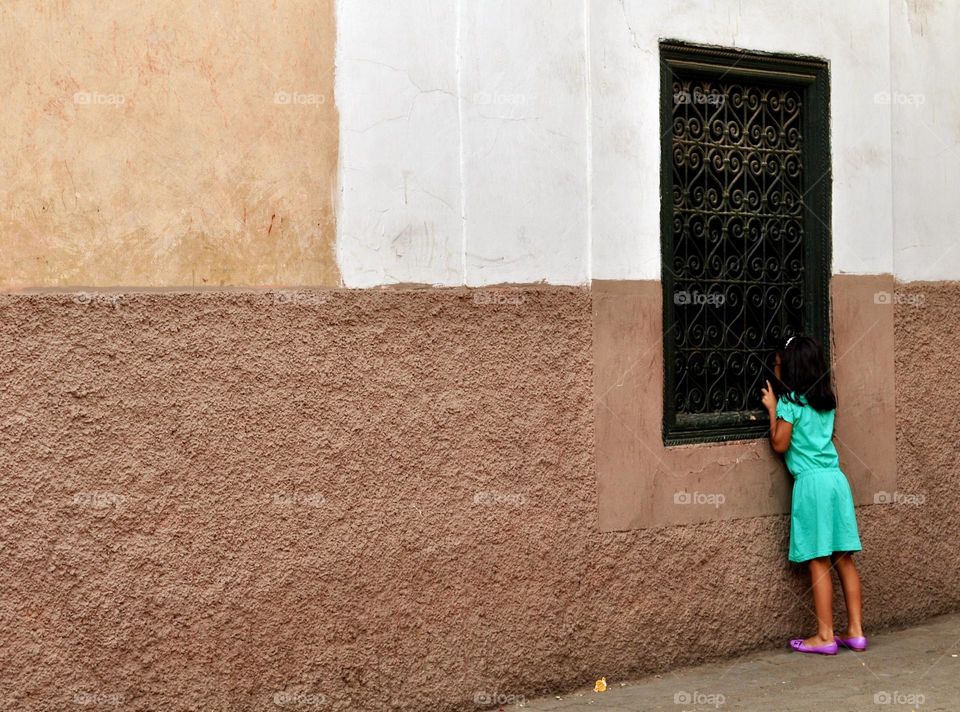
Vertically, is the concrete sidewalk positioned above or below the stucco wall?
below

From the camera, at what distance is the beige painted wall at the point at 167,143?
16.1 feet

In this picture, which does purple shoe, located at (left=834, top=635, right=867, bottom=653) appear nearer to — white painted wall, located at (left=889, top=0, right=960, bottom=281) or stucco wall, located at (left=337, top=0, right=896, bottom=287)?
white painted wall, located at (left=889, top=0, right=960, bottom=281)

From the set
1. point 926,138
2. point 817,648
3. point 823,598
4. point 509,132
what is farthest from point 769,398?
point 509,132

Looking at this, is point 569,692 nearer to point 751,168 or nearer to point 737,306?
point 737,306

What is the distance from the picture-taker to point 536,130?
6094 millimetres

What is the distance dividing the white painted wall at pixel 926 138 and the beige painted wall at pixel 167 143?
362cm

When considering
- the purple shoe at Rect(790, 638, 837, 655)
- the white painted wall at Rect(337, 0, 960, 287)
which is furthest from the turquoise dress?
the white painted wall at Rect(337, 0, 960, 287)

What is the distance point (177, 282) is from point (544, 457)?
6.29 ft

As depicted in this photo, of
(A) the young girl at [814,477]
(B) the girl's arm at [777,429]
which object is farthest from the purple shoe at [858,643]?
(B) the girl's arm at [777,429]

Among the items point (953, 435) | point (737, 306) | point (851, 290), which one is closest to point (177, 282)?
point (737, 306)

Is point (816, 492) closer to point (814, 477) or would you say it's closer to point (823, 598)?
point (814, 477)

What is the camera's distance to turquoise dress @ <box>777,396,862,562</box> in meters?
6.74

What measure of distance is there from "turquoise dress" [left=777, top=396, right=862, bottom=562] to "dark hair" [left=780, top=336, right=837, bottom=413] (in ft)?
0.15

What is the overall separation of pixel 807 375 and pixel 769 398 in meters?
0.27
